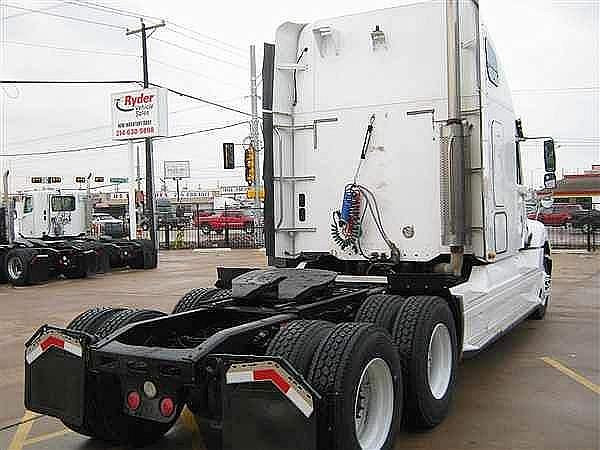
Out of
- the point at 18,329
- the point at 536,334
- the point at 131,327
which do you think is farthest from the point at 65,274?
the point at 131,327

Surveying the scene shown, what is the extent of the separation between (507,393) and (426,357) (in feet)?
4.62

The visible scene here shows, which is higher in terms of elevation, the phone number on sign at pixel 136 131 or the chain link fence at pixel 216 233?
the phone number on sign at pixel 136 131

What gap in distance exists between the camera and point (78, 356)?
169 inches

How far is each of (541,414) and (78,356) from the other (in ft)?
11.6

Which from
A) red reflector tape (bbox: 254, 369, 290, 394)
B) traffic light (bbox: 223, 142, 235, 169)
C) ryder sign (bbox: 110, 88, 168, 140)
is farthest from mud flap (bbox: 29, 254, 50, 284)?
red reflector tape (bbox: 254, 369, 290, 394)

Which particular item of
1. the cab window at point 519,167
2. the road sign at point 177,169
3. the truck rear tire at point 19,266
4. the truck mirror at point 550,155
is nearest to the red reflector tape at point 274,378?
the cab window at point 519,167

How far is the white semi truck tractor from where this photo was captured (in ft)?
12.8

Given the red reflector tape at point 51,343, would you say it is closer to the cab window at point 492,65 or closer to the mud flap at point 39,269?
the cab window at point 492,65

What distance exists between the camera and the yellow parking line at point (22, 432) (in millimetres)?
4875

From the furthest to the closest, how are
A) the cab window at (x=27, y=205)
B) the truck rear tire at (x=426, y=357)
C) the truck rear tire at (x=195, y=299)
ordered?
the cab window at (x=27, y=205) < the truck rear tire at (x=195, y=299) < the truck rear tire at (x=426, y=357)

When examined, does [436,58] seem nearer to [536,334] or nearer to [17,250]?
[536,334]

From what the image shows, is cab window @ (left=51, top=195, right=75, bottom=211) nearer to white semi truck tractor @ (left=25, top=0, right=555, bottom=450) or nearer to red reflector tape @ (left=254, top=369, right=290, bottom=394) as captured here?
white semi truck tractor @ (left=25, top=0, right=555, bottom=450)

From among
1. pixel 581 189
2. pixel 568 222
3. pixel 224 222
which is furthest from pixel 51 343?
→ pixel 581 189

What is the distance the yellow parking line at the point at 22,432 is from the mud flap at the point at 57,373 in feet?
1.87
